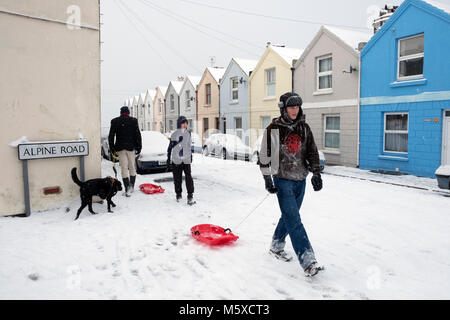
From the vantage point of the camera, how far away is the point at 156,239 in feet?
16.4

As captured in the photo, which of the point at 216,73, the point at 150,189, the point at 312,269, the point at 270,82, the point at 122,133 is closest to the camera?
the point at 312,269

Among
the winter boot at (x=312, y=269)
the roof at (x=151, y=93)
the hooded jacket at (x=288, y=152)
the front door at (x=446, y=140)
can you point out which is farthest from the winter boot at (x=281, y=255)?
the roof at (x=151, y=93)

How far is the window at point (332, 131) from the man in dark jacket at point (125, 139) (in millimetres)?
10584

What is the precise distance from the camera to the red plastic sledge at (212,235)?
4695 millimetres

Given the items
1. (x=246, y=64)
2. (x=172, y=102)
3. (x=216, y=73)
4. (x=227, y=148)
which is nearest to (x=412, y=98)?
(x=227, y=148)

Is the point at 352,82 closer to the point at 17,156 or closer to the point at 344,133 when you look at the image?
the point at 344,133

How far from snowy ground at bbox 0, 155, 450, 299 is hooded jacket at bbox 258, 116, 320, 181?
118 cm

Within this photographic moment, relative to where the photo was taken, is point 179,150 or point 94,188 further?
point 179,150

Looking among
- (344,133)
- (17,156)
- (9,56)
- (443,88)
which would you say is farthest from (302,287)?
(344,133)

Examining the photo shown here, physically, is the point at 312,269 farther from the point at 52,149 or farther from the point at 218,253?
the point at 52,149

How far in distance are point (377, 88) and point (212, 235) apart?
1133cm

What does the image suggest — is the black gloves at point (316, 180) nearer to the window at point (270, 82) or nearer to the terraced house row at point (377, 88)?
the terraced house row at point (377, 88)

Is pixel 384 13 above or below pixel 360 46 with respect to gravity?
above

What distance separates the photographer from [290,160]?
3943 millimetres
